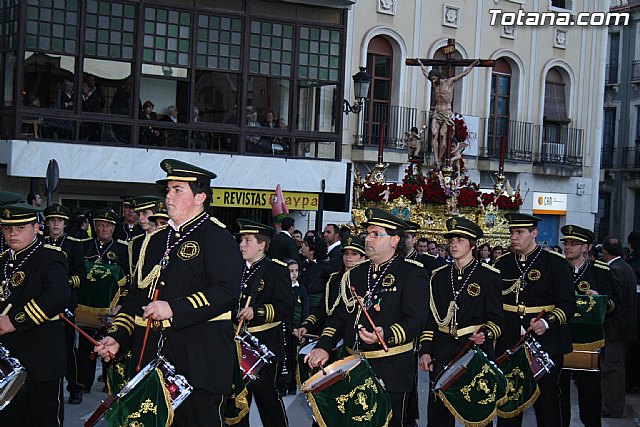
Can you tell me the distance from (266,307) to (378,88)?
20.1m

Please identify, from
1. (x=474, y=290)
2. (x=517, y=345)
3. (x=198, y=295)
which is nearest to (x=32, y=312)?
(x=198, y=295)

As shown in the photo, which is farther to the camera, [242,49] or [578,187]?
[578,187]

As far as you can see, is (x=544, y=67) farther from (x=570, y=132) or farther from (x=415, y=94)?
(x=415, y=94)

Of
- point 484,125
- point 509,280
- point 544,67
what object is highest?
point 544,67

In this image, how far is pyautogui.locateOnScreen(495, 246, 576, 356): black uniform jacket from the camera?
9.26 metres

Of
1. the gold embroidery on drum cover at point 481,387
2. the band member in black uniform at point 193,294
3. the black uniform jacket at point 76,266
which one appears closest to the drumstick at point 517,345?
the gold embroidery on drum cover at point 481,387

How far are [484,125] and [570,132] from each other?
13.0 feet

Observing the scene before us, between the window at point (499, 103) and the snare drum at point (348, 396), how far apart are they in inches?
932

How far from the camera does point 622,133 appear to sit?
137ft

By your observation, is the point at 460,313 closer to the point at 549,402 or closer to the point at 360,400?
the point at 549,402

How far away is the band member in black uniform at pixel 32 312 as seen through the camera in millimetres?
7273

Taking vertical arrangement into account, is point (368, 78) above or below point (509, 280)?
above

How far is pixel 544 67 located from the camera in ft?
104

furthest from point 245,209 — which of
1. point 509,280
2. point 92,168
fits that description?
point 509,280
